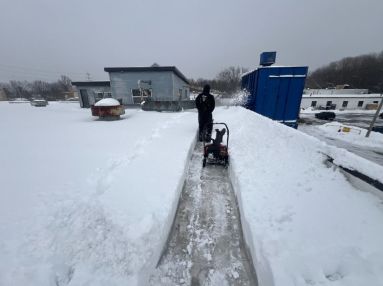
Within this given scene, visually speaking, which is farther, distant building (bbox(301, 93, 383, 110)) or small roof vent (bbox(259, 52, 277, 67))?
distant building (bbox(301, 93, 383, 110))

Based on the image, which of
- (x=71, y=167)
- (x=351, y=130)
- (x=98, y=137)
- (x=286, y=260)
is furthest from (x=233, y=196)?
(x=351, y=130)

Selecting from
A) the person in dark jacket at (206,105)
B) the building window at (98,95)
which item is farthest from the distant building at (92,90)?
the person in dark jacket at (206,105)

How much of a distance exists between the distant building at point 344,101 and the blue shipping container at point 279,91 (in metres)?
41.3

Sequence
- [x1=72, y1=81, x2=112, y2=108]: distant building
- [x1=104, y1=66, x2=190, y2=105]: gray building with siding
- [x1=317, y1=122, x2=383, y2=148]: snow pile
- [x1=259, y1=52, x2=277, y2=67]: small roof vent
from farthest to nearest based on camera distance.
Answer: [x1=72, y1=81, x2=112, y2=108]: distant building → [x1=104, y1=66, x2=190, y2=105]: gray building with siding → [x1=317, y1=122, x2=383, y2=148]: snow pile → [x1=259, y1=52, x2=277, y2=67]: small roof vent

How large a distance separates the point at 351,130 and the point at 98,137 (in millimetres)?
21411

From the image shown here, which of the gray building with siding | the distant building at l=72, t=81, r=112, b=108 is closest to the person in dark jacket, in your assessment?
the gray building with siding

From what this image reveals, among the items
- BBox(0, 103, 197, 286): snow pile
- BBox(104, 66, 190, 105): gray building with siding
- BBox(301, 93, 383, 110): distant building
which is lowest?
BBox(301, 93, 383, 110): distant building

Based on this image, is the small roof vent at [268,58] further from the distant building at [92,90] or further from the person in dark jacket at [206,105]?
the distant building at [92,90]

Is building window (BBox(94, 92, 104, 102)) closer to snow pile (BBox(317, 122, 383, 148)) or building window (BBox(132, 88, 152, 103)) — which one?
building window (BBox(132, 88, 152, 103))

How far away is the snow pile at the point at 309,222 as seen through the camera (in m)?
1.62

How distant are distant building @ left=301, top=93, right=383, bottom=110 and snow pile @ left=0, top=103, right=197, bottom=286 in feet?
159

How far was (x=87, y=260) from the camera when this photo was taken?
1924mm

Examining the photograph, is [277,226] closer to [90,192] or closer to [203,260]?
[203,260]

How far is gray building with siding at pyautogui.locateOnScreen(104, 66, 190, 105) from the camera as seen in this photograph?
17281 mm
